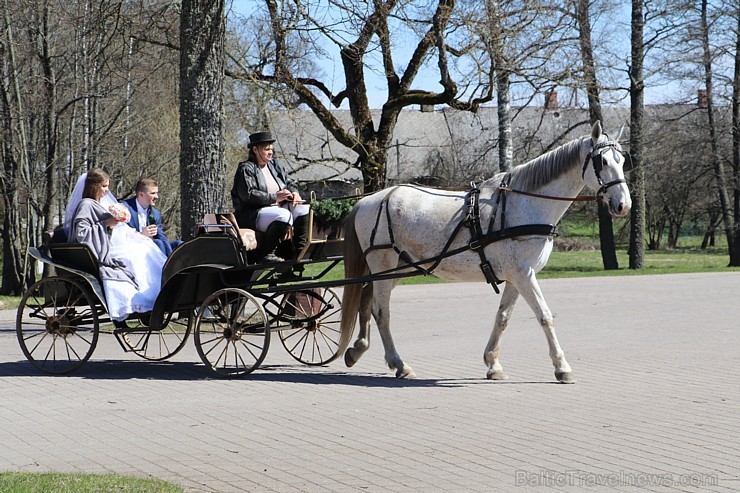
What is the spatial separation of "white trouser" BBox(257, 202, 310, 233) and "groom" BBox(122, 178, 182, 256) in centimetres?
119

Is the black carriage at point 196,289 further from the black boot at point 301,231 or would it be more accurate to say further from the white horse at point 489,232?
the white horse at point 489,232

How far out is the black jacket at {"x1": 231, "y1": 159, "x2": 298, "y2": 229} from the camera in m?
9.44

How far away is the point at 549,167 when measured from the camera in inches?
352

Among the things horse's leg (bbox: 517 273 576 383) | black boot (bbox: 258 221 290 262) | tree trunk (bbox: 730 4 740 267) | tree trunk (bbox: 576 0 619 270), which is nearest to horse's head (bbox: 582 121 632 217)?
horse's leg (bbox: 517 273 576 383)

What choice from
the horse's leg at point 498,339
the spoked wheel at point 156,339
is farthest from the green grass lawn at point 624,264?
the horse's leg at point 498,339

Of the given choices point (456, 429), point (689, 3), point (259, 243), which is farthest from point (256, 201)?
point (689, 3)

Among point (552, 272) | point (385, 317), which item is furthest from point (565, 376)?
point (552, 272)

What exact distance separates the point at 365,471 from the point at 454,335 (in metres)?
7.20

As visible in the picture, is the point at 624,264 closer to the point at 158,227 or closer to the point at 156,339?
the point at 156,339

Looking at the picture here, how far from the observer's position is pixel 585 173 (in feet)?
28.8

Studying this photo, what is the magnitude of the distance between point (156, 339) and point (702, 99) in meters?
24.5

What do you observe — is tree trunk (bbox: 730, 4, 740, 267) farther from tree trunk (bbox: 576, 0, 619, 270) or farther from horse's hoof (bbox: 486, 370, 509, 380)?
horse's hoof (bbox: 486, 370, 509, 380)

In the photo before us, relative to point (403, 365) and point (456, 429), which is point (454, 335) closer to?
point (403, 365)

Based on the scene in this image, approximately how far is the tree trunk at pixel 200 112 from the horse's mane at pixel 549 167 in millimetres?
5605
